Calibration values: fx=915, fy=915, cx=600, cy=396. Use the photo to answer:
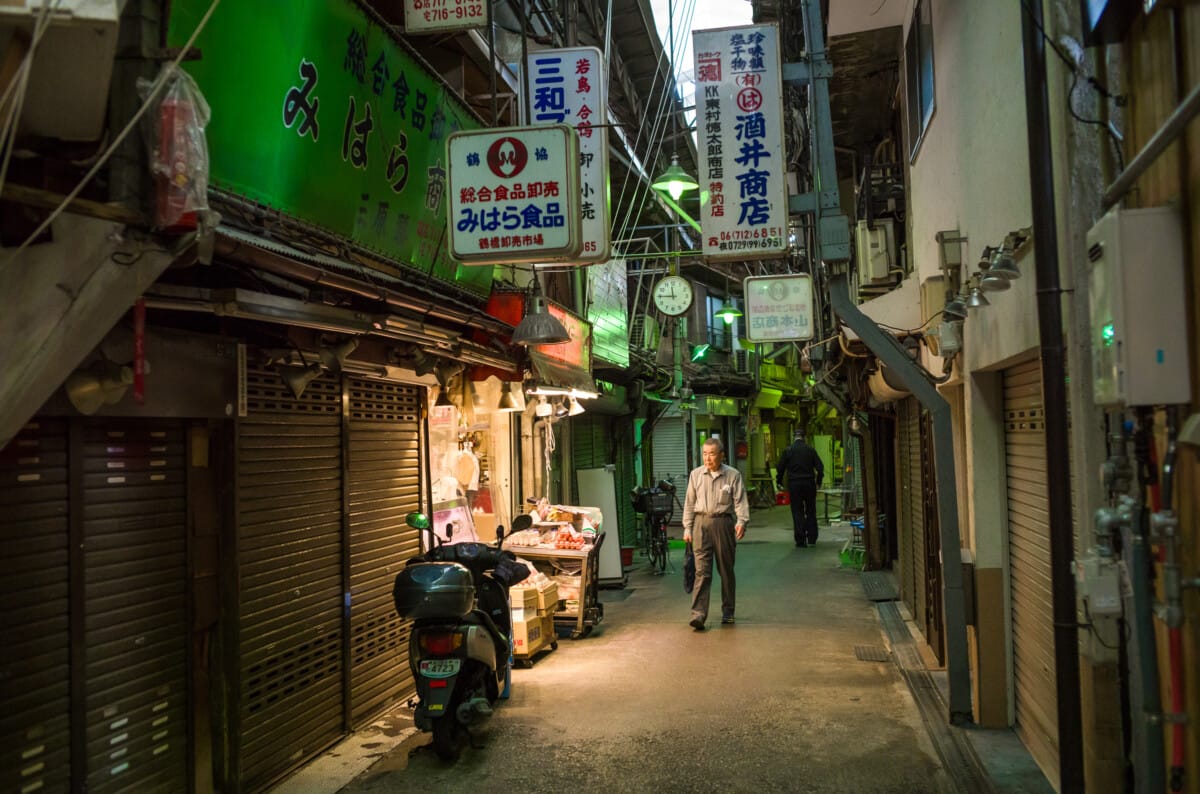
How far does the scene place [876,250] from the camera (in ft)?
42.8

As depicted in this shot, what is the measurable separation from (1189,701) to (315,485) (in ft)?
20.4

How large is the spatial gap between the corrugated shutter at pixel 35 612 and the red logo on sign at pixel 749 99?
728cm

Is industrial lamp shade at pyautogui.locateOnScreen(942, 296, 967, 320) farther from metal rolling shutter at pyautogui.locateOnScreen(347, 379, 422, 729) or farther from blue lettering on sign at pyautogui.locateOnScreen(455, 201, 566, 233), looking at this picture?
metal rolling shutter at pyautogui.locateOnScreen(347, 379, 422, 729)

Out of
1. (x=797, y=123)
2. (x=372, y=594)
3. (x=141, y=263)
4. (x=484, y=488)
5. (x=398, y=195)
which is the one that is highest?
(x=797, y=123)

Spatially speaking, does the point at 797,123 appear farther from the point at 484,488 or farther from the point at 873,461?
the point at 484,488

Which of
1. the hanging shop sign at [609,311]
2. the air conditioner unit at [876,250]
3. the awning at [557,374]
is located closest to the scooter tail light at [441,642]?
the awning at [557,374]

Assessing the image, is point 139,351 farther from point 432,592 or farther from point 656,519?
point 656,519

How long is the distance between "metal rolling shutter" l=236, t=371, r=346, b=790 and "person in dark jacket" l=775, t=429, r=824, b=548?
15.0 m

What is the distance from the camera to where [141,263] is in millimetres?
4254

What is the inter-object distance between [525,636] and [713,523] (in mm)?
3387

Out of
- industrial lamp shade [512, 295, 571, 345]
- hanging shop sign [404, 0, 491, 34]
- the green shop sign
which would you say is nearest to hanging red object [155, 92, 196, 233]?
the green shop sign

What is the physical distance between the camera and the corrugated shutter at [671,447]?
1133 inches

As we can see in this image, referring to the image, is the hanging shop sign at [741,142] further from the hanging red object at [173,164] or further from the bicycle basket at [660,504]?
the bicycle basket at [660,504]

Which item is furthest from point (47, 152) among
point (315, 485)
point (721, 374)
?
point (721, 374)
